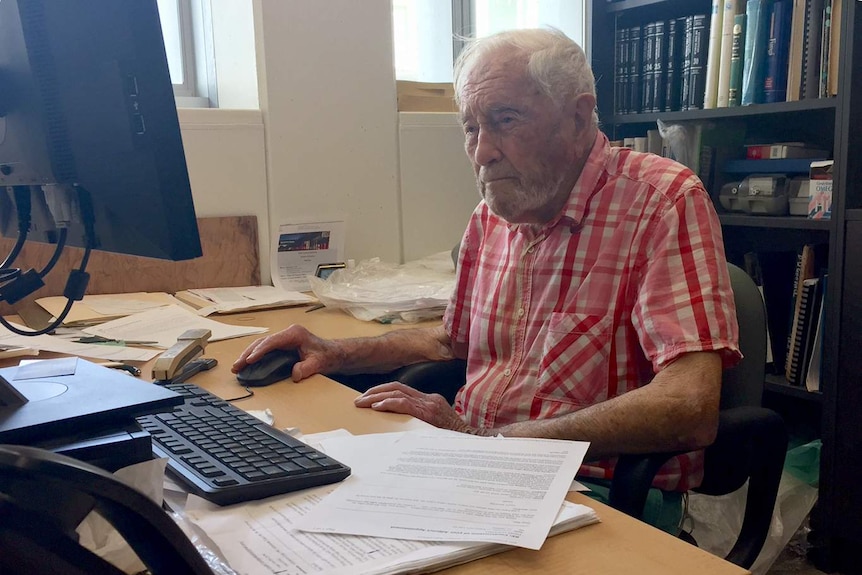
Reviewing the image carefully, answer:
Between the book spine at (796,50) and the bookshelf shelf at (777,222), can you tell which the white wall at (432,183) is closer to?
the bookshelf shelf at (777,222)

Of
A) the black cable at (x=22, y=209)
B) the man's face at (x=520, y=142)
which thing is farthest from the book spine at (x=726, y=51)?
the black cable at (x=22, y=209)

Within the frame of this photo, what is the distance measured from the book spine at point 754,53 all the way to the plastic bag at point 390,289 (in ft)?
3.10

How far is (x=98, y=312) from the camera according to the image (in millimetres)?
1844

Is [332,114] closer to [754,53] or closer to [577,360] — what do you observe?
[754,53]

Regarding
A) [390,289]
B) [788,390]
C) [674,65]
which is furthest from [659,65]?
[390,289]

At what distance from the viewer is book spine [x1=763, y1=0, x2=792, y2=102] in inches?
81.4

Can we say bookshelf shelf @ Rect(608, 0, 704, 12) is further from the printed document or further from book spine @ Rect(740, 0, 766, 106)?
the printed document

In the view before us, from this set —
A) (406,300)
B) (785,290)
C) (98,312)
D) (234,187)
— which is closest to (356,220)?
(234,187)

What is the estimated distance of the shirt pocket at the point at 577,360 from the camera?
1310 mm

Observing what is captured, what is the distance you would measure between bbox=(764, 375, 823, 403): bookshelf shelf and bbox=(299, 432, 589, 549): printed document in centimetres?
142

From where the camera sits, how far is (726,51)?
7.27 feet

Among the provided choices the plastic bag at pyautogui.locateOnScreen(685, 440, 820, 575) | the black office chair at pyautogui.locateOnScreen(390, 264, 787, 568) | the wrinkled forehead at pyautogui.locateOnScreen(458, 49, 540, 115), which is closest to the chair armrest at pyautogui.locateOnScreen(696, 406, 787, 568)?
the black office chair at pyautogui.locateOnScreen(390, 264, 787, 568)

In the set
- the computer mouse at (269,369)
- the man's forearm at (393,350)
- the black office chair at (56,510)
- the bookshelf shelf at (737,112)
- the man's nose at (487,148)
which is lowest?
the man's forearm at (393,350)

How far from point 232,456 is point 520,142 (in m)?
0.79
